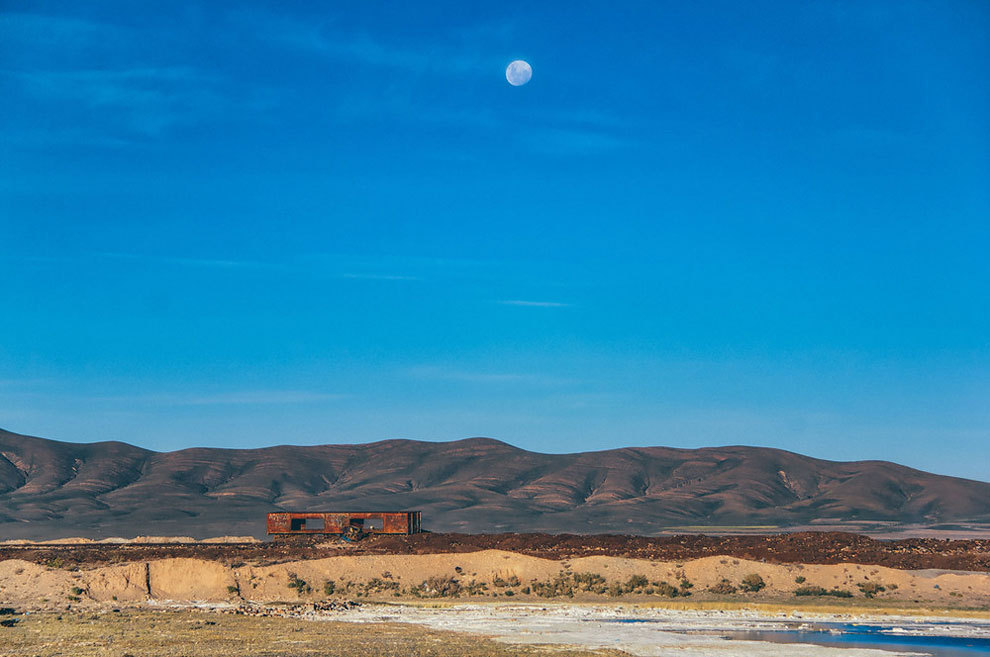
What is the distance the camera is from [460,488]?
159250mm

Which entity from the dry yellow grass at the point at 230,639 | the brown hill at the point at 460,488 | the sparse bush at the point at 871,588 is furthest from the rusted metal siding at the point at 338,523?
the brown hill at the point at 460,488

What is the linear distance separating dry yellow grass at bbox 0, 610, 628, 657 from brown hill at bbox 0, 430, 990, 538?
263ft

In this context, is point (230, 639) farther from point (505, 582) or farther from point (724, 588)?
point (724, 588)

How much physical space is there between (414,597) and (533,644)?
16.7 m

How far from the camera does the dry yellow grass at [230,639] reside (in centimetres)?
3102

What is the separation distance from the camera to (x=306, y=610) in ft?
142

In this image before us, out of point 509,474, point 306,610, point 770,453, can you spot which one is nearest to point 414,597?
point 306,610

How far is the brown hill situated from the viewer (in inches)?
5399

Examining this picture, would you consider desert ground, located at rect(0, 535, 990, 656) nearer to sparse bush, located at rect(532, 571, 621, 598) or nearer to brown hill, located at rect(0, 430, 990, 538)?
sparse bush, located at rect(532, 571, 621, 598)

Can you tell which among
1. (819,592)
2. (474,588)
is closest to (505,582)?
(474,588)

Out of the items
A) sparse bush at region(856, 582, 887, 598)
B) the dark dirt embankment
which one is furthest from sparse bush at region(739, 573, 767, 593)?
sparse bush at region(856, 582, 887, 598)

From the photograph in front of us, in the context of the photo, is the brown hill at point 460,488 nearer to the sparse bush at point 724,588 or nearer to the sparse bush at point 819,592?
the sparse bush at point 724,588

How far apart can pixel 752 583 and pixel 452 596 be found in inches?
528

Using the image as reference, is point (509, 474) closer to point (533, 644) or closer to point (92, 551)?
point (92, 551)
